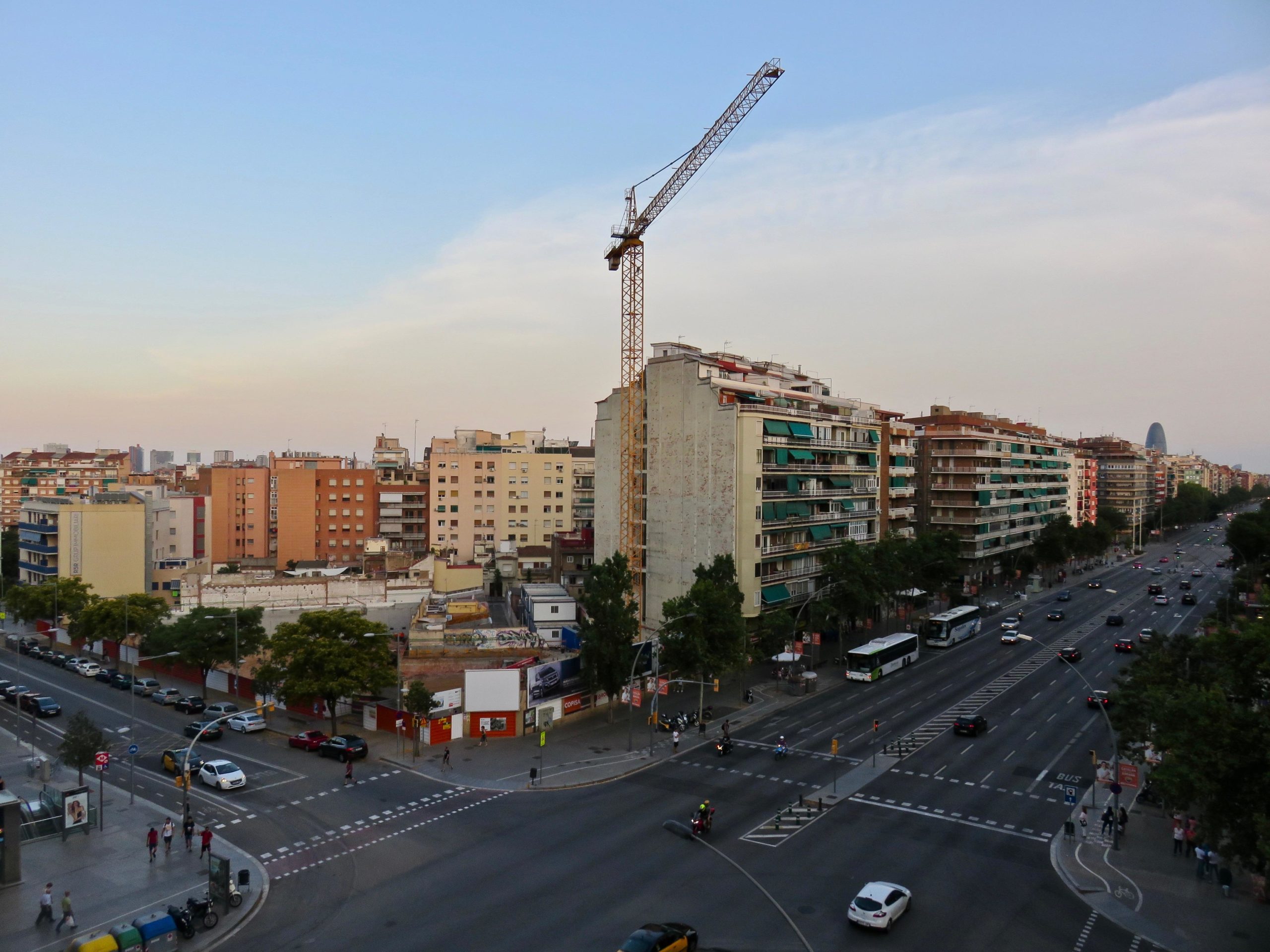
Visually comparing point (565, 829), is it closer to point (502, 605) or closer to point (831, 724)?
point (831, 724)

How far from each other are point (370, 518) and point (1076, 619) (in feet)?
316

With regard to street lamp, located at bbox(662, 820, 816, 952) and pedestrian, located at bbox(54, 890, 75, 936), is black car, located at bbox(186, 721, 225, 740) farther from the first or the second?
street lamp, located at bbox(662, 820, 816, 952)

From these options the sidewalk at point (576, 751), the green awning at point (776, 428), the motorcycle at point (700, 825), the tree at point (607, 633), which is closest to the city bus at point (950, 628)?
the green awning at point (776, 428)

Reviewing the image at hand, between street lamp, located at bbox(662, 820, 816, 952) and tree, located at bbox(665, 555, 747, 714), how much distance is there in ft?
60.2

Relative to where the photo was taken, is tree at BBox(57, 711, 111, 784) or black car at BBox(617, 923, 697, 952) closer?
black car at BBox(617, 923, 697, 952)

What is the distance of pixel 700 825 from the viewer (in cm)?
3381

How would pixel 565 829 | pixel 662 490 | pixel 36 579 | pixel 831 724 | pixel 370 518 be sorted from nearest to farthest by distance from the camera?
1. pixel 565 829
2. pixel 831 724
3. pixel 662 490
4. pixel 36 579
5. pixel 370 518

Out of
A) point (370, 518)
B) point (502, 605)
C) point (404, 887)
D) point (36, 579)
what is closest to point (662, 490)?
point (502, 605)

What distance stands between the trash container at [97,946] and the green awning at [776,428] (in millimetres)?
55308

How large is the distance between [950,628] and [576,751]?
155 feet

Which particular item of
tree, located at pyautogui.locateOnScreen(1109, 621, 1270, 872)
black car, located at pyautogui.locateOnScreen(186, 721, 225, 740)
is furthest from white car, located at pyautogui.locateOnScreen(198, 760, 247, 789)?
tree, located at pyautogui.locateOnScreen(1109, 621, 1270, 872)

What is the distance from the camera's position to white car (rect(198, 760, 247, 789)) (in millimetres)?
40281

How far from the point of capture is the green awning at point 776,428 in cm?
6994

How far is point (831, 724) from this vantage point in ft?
171
